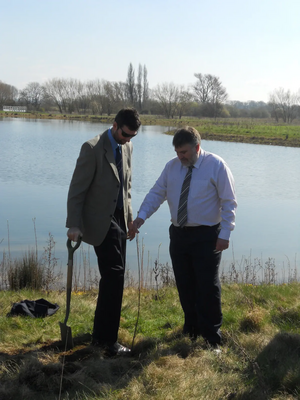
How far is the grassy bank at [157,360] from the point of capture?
10.3ft

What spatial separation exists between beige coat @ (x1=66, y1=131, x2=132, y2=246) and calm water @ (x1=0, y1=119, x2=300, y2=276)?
415 centimetres

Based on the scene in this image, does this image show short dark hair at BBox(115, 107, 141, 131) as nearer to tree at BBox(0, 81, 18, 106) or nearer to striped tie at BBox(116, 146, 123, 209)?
striped tie at BBox(116, 146, 123, 209)

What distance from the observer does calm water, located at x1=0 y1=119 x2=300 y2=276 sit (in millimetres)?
9102

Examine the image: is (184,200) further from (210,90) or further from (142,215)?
(210,90)

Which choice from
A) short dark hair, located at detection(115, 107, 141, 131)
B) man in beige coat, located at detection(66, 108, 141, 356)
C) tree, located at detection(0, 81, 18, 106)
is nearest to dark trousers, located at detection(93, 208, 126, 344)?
man in beige coat, located at detection(66, 108, 141, 356)

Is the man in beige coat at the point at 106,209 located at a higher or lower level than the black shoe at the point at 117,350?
higher

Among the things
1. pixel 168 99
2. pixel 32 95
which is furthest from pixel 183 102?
pixel 32 95

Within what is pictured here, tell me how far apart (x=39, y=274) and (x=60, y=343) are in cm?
266

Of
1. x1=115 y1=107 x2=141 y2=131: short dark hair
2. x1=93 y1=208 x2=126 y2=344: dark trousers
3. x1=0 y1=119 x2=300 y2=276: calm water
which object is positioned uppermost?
x1=115 y1=107 x2=141 y2=131: short dark hair

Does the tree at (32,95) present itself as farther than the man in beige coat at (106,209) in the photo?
Yes

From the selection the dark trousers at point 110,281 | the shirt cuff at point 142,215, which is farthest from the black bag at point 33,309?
the shirt cuff at point 142,215

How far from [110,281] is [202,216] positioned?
90 centimetres

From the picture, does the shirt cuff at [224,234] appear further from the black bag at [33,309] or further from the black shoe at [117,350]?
the black bag at [33,309]

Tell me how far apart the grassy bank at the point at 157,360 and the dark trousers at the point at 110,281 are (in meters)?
0.19
